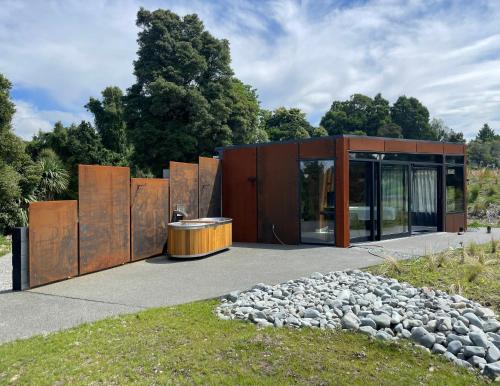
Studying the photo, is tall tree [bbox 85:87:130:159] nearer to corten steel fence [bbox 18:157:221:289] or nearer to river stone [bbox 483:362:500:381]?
corten steel fence [bbox 18:157:221:289]

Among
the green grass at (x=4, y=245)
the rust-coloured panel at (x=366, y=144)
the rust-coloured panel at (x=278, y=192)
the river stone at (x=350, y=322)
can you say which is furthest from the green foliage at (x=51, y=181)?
the river stone at (x=350, y=322)

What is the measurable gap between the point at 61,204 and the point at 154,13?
1779 cm

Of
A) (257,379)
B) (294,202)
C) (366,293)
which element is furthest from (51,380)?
(294,202)

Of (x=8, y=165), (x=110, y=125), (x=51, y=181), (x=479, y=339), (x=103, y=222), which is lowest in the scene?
(x=479, y=339)

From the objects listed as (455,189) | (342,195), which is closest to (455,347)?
(342,195)

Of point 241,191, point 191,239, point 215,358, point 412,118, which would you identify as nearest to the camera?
point 215,358

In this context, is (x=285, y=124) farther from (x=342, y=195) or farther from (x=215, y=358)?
(x=215, y=358)

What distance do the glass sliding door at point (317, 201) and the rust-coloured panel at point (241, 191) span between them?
1580 millimetres

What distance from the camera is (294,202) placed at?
→ 11758 millimetres

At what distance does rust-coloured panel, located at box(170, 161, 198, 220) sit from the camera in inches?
416

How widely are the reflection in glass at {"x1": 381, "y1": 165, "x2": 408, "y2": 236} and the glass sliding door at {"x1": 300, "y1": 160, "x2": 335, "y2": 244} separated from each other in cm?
175

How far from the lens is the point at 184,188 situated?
11023 mm

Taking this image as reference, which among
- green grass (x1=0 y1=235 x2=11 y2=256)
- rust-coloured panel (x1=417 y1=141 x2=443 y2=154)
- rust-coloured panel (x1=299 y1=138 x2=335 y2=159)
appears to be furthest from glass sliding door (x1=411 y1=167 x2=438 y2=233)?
green grass (x1=0 y1=235 x2=11 y2=256)

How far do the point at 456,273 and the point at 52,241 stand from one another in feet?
22.4
